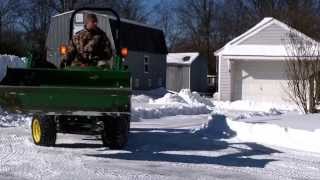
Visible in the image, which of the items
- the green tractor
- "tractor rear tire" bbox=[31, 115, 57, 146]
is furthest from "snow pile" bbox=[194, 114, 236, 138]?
"tractor rear tire" bbox=[31, 115, 57, 146]

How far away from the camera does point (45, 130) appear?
39.0 feet

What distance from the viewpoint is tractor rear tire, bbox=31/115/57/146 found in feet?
38.8

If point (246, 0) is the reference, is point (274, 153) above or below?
below

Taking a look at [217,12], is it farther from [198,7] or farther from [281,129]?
[281,129]

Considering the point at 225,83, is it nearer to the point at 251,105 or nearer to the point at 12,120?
the point at 251,105

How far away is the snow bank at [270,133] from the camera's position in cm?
1276

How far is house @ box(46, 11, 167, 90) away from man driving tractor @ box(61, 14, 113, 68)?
2633 centimetres

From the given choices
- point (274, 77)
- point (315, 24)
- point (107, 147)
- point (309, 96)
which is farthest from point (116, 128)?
point (315, 24)

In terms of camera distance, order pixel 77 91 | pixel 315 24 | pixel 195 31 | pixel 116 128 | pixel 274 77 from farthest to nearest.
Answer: pixel 195 31
pixel 315 24
pixel 274 77
pixel 116 128
pixel 77 91

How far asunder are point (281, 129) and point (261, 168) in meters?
3.26

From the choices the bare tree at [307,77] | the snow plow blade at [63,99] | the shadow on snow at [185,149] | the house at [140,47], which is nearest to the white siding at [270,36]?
the house at [140,47]

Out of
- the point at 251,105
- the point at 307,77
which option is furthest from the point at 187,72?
the point at 307,77

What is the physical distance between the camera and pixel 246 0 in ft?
236

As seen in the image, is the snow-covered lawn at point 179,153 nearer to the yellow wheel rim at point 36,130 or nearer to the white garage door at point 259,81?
the yellow wheel rim at point 36,130
